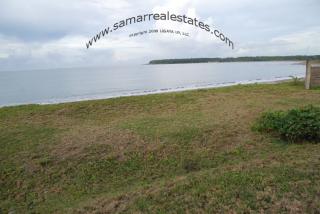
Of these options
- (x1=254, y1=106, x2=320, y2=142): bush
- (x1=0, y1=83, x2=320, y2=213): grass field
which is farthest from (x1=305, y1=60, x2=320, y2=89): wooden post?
(x1=254, y1=106, x2=320, y2=142): bush

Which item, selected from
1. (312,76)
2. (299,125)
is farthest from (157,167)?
(312,76)

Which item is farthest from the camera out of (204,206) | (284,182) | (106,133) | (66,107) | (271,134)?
(66,107)

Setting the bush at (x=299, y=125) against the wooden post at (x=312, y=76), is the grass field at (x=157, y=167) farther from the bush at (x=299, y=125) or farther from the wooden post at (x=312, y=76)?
the wooden post at (x=312, y=76)

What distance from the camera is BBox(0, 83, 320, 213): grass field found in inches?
160

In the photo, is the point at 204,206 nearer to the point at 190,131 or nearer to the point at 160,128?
the point at 190,131

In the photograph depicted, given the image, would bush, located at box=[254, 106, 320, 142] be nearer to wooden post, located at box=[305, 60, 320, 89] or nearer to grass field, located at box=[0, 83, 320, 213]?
grass field, located at box=[0, 83, 320, 213]

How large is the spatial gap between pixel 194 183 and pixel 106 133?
3.44 metres

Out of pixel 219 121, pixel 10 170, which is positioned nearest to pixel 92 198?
pixel 10 170

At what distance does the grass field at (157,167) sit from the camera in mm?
4062

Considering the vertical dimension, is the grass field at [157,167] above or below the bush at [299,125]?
below

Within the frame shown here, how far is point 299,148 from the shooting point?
5.75m

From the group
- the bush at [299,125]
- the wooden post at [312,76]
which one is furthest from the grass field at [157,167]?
the wooden post at [312,76]

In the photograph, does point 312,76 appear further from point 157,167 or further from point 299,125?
point 157,167

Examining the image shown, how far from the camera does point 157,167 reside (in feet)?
18.3
